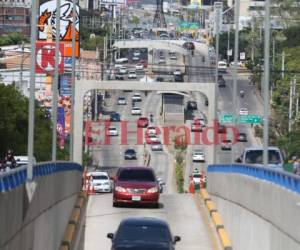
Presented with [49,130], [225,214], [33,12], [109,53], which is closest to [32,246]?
[33,12]

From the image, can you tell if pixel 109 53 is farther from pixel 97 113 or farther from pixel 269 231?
pixel 269 231

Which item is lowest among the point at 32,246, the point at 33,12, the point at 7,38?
the point at 32,246

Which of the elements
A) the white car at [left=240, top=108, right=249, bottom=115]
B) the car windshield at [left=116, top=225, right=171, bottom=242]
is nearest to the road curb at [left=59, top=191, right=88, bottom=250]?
the car windshield at [left=116, top=225, right=171, bottom=242]

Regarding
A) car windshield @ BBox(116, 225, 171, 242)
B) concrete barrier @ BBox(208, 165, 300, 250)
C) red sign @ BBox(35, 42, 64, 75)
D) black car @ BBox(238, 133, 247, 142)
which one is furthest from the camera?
black car @ BBox(238, 133, 247, 142)

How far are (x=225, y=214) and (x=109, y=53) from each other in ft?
509

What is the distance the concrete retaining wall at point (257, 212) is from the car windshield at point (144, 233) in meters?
2.04

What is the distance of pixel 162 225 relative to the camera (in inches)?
1012

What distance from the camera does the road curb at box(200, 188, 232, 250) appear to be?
106ft

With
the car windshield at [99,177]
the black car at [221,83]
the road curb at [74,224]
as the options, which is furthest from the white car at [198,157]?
the road curb at [74,224]

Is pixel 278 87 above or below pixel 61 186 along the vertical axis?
above

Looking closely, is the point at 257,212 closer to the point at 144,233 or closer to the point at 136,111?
the point at 144,233

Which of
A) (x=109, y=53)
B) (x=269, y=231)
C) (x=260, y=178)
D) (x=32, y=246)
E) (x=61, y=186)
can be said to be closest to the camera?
(x=32, y=246)

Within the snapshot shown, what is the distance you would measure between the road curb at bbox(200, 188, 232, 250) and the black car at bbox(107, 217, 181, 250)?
19.0ft

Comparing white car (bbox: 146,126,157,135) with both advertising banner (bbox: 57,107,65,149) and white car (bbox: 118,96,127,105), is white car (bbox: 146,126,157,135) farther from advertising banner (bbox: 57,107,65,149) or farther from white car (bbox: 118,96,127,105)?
white car (bbox: 118,96,127,105)
